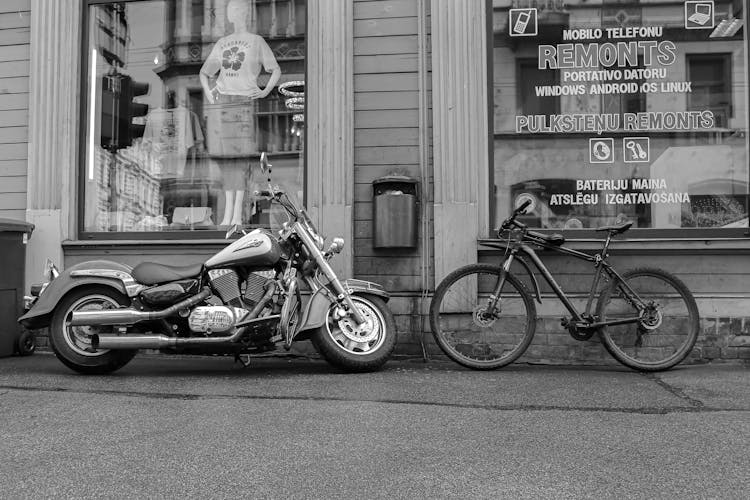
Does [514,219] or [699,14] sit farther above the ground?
[699,14]

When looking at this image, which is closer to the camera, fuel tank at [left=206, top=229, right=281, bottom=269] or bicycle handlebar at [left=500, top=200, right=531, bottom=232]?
fuel tank at [left=206, top=229, right=281, bottom=269]

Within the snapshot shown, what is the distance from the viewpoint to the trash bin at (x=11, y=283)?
236 inches

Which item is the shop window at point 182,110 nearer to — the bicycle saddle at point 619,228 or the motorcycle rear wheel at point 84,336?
the motorcycle rear wheel at point 84,336

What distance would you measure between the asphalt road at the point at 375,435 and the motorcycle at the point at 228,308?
0.24 metres

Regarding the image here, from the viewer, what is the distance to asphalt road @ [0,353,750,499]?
2.75 m

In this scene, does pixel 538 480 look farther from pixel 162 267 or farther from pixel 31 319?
pixel 31 319

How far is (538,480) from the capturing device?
2799 millimetres

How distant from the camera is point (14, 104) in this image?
21.8ft

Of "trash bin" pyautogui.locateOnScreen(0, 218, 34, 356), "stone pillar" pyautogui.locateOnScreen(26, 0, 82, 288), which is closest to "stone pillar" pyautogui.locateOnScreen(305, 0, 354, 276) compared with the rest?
"stone pillar" pyautogui.locateOnScreen(26, 0, 82, 288)

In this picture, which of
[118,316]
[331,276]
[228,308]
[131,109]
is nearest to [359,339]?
[331,276]

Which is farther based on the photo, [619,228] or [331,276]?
[619,228]

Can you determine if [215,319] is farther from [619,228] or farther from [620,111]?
[620,111]

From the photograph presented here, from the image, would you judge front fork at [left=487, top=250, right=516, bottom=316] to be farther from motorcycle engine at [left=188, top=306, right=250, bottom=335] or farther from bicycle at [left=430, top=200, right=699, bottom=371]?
motorcycle engine at [left=188, top=306, right=250, bottom=335]

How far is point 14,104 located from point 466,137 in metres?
4.53
